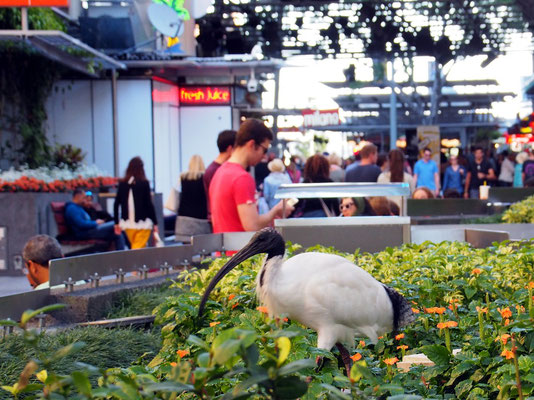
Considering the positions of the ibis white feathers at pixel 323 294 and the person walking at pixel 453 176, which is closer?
the ibis white feathers at pixel 323 294

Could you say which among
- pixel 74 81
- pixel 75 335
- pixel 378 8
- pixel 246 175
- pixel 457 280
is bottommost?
pixel 75 335

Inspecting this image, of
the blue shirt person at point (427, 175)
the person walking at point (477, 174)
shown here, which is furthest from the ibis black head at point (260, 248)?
the person walking at point (477, 174)

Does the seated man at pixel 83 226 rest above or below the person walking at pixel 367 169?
below

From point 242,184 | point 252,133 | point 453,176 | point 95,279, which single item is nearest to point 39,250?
point 95,279

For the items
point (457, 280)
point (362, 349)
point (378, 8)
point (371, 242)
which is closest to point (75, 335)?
point (362, 349)

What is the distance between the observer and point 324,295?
378 cm

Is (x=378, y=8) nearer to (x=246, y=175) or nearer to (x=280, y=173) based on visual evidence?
(x=280, y=173)

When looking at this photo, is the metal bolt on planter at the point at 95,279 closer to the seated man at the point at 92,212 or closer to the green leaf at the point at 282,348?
the green leaf at the point at 282,348

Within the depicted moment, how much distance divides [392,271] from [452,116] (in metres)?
56.2

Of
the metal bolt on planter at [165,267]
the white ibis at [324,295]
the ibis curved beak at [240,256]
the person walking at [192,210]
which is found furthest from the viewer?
the person walking at [192,210]

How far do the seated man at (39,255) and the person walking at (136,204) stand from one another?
14.8 feet

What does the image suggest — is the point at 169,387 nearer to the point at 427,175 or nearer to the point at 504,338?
the point at 504,338

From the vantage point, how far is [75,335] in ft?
16.1

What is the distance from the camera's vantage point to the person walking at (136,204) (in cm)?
1135
